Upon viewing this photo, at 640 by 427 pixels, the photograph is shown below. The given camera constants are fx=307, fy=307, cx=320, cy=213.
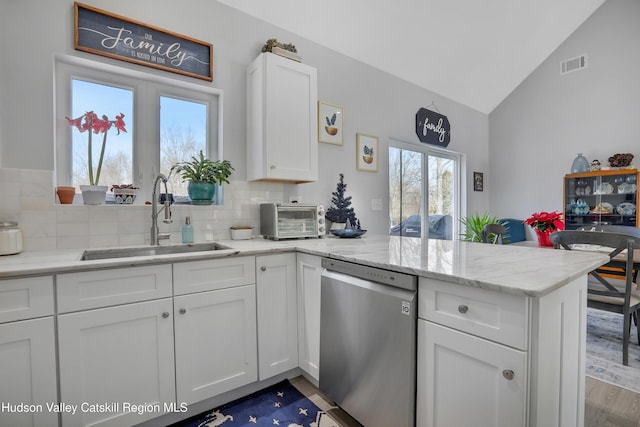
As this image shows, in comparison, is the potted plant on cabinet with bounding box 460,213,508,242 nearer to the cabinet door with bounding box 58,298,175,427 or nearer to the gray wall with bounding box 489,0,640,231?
the gray wall with bounding box 489,0,640,231

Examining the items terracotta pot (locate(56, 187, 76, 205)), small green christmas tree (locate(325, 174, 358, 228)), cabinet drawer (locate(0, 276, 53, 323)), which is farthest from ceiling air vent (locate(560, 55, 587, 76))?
cabinet drawer (locate(0, 276, 53, 323))

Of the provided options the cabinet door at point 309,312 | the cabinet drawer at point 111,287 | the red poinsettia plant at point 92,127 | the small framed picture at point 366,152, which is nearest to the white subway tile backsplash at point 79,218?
the red poinsettia plant at point 92,127

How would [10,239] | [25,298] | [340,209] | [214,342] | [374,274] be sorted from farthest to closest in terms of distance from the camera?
1. [340,209]
2. [214,342]
3. [10,239]
4. [374,274]
5. [25,298]

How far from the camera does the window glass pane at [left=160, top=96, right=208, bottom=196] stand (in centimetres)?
220

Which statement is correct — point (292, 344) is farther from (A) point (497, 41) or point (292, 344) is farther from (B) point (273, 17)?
(A) point (497, 41)

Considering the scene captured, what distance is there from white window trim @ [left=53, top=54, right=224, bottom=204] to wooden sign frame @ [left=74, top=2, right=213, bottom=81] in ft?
0.25

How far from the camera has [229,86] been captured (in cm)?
232

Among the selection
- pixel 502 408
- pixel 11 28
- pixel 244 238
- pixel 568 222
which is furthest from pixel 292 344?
pixel 568 222

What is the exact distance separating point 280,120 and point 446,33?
2.28m

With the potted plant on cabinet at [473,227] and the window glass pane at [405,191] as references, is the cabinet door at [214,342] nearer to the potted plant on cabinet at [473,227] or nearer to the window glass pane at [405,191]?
the window glass pane at [405,191]

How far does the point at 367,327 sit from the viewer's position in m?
1.38

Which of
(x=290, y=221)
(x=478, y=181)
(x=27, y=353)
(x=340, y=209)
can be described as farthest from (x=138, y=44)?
(x=478, y=181)

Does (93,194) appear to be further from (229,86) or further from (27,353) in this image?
(229,86)

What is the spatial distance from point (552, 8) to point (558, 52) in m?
0.77
